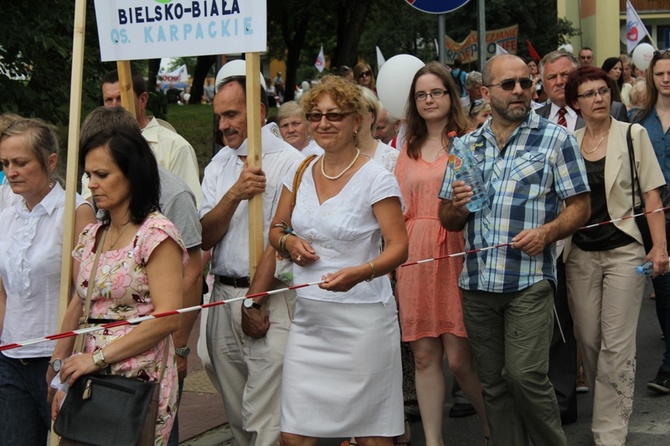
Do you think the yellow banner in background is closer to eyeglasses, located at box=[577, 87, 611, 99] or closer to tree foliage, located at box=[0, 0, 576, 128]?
tree foliage, located at box=[0, 0, 576, 128]

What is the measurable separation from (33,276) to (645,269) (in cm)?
338

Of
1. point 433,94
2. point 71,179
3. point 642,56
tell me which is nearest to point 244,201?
point 71,179

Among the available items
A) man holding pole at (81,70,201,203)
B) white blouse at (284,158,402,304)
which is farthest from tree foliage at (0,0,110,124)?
white blouse at (284,158,402,304)

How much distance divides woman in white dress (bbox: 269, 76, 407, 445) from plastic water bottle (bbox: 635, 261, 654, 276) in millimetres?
1779

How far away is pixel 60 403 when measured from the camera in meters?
4.21

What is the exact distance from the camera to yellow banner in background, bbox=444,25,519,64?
62.2 ft

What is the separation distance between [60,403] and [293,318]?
131cm

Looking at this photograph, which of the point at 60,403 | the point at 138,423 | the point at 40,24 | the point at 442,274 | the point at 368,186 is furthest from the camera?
the point at 40,24

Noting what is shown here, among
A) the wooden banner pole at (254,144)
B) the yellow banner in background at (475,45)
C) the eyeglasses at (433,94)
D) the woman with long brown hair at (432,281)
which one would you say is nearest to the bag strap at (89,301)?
the wooden banner pole at (254,144)

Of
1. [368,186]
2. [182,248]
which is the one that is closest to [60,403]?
[182,248]

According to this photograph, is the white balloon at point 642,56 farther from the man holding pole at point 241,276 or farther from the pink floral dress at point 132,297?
the pink floral dress at point 132,297

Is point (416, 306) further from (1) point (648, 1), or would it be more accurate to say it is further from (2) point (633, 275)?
(1) point (648, 1)

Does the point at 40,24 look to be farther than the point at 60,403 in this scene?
Yes

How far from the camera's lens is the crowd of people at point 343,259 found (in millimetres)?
4309
